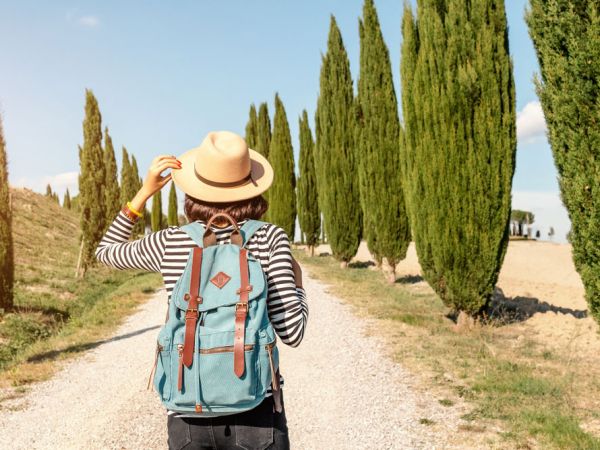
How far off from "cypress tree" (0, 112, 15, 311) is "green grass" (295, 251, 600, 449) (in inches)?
309

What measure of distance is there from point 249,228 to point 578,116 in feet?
16.2

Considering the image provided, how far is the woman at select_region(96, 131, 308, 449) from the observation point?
6.03 ft

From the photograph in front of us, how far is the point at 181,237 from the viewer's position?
1899 millimetres

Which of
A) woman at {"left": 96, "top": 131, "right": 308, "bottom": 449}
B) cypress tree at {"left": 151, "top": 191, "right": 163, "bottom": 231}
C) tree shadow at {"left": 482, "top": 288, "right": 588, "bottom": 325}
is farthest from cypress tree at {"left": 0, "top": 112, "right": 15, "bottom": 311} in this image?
cypress tree at {"left": 151, "top": 191, "right": 163, "bottom": 231}

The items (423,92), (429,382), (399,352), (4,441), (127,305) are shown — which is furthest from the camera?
(127,305)

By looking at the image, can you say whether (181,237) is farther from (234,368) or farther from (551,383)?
(551,383)

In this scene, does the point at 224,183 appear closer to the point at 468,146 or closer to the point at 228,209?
the point at 228,209

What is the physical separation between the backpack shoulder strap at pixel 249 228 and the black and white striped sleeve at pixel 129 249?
30 centimetres

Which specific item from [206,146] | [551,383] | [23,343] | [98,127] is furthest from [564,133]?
[98,127]

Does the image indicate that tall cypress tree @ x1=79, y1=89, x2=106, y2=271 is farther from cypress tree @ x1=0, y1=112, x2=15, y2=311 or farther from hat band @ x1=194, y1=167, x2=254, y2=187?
hat band @ x1=194, y1=167, x2=254, y2=187

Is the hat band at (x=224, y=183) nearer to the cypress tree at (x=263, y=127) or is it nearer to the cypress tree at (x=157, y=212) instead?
the cypress tree at (x=263, y=127)

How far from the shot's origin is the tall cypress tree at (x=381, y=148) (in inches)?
615

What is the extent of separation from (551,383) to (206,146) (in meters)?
5.35

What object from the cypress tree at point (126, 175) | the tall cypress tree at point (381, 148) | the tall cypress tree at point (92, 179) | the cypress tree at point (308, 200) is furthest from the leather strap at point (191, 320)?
the cypress tree at point (126, 175)
